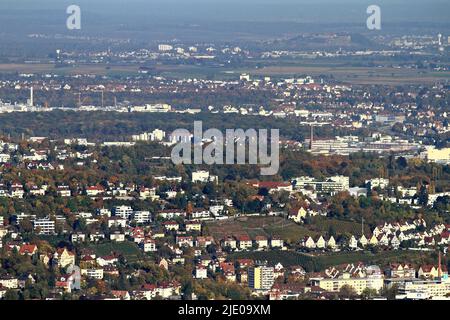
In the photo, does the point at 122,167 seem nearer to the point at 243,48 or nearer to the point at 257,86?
the point at 257,86

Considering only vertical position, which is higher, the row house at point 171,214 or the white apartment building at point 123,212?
the white apartment building at point 123,212

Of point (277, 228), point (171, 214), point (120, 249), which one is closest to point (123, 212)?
point (171, 214)

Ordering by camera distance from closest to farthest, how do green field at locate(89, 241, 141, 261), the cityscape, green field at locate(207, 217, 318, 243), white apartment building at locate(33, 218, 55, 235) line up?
the cityscape → green field at locate(89, 241, 141, 261) → white apartment building at locate(33, 218, 55, 235) → green field at locate(207, 217, 318, 243)

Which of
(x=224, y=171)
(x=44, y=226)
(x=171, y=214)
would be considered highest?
(x=44, y=226)

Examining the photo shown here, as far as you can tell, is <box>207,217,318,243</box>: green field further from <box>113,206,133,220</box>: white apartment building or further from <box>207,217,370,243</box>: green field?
<box>113,206,133,220</box>: white apartment building

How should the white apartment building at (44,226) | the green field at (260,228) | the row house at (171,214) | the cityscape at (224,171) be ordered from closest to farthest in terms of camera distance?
1. the cityscape at (224,171)
2. the white apartment building at (44,226)
3. the green field at (260,228)
4. the row house at (171,214)

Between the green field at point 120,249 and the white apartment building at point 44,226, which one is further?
the white apartment building at point 44,226

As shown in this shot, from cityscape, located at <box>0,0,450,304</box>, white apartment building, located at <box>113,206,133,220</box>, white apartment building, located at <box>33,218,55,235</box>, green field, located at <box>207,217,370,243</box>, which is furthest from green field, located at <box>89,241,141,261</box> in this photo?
white apartment building, located at <box>113,206,133,220</box>

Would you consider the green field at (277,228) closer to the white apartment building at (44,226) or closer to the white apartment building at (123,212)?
the white apartment building at (123,212)

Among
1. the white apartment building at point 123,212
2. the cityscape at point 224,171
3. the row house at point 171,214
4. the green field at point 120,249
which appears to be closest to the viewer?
the cityscape at point 224,171

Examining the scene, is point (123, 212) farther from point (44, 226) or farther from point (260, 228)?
point (260, 228)

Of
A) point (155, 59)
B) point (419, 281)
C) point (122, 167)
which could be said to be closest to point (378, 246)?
point (419, 281)

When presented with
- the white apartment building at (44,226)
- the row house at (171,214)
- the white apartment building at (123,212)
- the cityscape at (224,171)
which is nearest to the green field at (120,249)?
the cityscape at (224,171)
